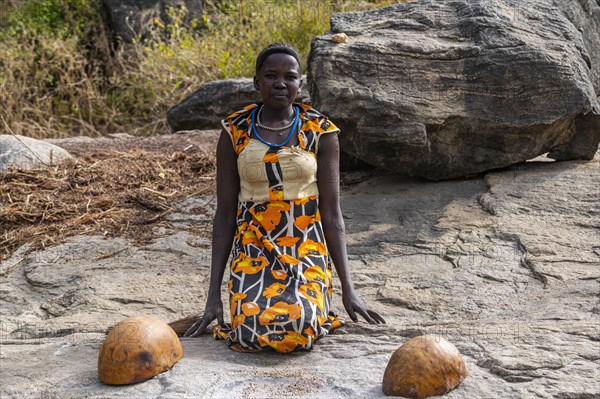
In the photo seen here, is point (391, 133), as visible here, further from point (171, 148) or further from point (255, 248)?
point (171, 148)

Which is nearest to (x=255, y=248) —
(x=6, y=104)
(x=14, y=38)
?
(x=6, y=104)

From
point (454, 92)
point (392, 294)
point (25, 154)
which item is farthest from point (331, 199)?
point (25, 154)

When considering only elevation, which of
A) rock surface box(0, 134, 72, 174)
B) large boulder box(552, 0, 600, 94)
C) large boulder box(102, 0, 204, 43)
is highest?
large boulder box(102, 0, 204, 43)

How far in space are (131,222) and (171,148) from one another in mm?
1727

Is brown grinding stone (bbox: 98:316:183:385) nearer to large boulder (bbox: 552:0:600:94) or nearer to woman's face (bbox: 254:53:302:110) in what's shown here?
woman's face (bbox: 254:53:302:110)

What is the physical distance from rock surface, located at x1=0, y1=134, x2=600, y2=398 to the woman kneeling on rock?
8.6 inches

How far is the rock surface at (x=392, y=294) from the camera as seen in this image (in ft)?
12.0

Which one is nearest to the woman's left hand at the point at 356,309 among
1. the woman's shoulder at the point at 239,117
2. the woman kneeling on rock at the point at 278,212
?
the woman kneeling on rock at the point at 278,212

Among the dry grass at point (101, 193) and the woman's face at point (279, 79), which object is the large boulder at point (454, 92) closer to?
the dry grass at point (101, 193)

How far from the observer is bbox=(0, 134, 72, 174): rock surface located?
7.32 m

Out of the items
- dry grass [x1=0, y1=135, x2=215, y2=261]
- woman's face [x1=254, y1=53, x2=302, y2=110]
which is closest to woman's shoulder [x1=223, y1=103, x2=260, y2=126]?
woman's face [x1=254, y1=53, x2=302, y2=110]

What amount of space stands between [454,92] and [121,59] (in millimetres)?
6869

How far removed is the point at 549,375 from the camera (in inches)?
141

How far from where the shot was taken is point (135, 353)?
12.2ft
